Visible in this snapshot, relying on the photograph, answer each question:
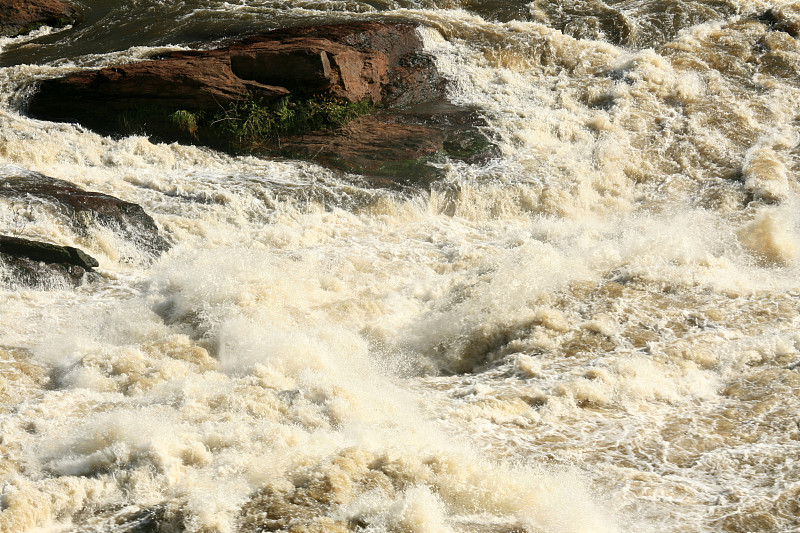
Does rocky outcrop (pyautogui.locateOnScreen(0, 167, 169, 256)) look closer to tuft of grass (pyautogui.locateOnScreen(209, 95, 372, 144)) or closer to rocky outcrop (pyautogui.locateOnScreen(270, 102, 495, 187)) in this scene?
tuft of grass (pyautogui.locateOnScreen(209, 95, 372, 144))

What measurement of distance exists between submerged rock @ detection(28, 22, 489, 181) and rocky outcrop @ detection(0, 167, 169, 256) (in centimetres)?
212

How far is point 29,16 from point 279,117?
245 inches

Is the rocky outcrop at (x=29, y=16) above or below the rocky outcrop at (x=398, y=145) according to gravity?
above

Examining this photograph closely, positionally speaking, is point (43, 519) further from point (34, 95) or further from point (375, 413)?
point (34, 95)

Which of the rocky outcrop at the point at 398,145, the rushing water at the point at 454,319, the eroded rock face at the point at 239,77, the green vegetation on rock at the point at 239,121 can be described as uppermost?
the eroded rock face at the point at 239,77


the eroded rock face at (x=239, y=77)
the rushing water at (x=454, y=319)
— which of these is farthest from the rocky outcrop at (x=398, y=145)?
the eroded rock face at (x=239, y=77)

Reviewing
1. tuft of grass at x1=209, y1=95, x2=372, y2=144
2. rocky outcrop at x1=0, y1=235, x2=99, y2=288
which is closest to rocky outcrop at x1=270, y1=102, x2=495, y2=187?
tuft of grass at x1=209, y1=95, x2=372, y2=144

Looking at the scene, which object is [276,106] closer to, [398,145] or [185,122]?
[185,122]

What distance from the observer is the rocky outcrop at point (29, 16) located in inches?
531

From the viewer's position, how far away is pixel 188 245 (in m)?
8.40

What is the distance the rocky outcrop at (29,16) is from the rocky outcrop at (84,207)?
6.59 metres

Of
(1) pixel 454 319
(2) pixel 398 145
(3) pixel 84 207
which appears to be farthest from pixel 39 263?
(2) pixel 398 145

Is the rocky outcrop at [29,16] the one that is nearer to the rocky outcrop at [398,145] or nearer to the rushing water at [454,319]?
the rushing water at [454,319]

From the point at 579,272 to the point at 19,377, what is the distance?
17.6ft
